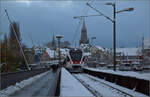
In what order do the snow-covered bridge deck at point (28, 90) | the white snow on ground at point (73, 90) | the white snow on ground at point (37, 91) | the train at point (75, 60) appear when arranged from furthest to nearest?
the train at point (75, 60) → the white snow on ground at point (37, 91) → the snow-covered bridge deck at point (28, 90) → the white snow on ground at point (73, 90)

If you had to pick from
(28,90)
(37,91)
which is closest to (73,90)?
(37,91)

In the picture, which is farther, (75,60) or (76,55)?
(76,55)

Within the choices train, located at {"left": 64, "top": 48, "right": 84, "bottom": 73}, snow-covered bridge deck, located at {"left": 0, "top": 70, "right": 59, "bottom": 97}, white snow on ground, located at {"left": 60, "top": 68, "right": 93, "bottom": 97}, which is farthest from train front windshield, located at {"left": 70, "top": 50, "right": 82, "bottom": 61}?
white snow on ground, located at {"left": 60, "top": 68, "right": 93, "bottom": 97}

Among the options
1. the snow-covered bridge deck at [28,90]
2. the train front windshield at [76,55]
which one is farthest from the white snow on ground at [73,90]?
the train front windshield at [76,55]

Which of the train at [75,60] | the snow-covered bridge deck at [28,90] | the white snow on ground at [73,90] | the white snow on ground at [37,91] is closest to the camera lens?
the white snow on ground at [73,90]

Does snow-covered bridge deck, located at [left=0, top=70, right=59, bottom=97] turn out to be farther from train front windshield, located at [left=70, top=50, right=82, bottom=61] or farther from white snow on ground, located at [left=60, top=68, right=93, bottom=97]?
train front windshield, located at [left=70, top=50, right=82, bottom=61]

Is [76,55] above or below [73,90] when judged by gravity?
above

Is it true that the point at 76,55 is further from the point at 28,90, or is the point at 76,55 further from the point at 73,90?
the point at 73,90

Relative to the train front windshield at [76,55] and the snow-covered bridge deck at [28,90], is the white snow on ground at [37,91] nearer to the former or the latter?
the snow-covered bridge deck at [28,90]

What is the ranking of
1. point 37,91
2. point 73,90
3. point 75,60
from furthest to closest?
point 75,60, point 37,91, point 73,90

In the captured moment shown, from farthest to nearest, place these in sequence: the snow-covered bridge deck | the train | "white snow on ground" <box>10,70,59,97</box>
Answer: the train < "white snow on ground" <box>10,70,59,97</box> < the snow-covered bridge deck

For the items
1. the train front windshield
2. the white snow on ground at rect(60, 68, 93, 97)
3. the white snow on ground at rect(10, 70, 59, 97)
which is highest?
the train front windshield

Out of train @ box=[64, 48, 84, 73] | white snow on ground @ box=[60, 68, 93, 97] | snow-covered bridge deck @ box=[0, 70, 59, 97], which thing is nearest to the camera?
white snow on ground @ box=[60, 68, 93, 97]

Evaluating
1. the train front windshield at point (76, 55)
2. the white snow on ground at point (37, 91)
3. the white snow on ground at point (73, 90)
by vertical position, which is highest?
the train front windshield at point (76, 55)
